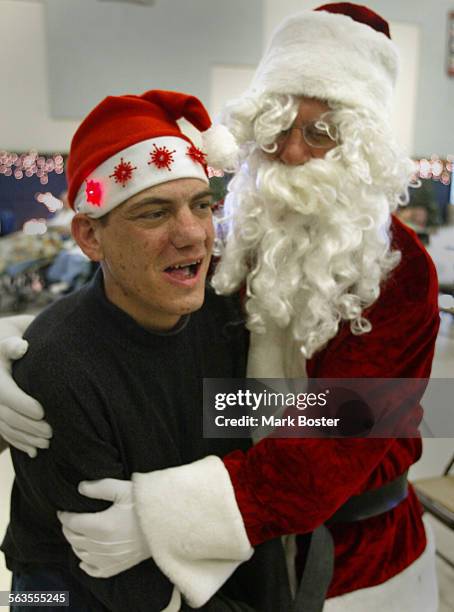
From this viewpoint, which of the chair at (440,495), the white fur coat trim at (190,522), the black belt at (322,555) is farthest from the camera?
the chair at (440,495)

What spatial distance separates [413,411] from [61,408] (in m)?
0.66

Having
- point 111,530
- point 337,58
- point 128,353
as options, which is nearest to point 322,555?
point 111,530

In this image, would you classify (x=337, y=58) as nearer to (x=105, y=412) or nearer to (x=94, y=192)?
(x=94, y=192)

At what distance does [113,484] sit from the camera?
0.79 meters

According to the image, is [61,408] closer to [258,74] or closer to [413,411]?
[413,411]

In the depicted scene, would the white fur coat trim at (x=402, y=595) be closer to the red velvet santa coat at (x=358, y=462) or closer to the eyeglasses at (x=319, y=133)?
the red velvet santa coat at (x=358, y=462)

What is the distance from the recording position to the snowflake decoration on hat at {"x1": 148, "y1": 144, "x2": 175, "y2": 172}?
30.9 inches

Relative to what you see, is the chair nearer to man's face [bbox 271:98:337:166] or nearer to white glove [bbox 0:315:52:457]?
man's face [bbox 271:98:337:166]

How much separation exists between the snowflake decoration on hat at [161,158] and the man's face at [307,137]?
→ 29 cm

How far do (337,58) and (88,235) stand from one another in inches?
23.2

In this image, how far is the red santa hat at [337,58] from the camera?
914 mm

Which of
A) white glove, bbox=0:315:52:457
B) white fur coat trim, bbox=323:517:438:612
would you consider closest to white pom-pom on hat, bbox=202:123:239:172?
white glove, bbox=0:315:52:457

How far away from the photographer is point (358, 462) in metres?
0.83

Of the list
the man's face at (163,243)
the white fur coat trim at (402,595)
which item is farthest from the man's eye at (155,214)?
the white fur coat trim at (402,595)
